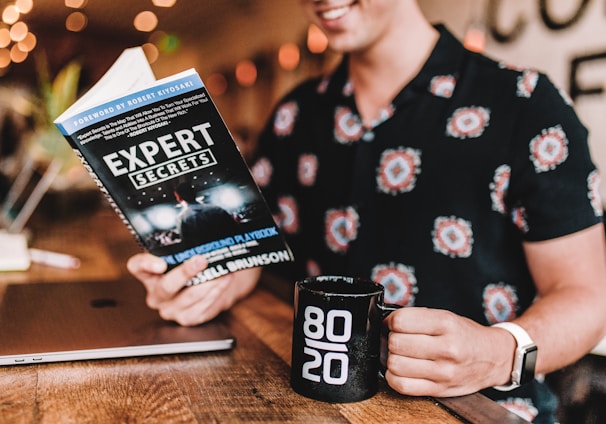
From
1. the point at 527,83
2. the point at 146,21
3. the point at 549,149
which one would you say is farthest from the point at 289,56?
the point at 549,149

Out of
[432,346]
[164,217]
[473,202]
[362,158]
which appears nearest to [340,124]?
[362,158]

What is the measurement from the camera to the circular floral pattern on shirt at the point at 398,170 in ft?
3.67

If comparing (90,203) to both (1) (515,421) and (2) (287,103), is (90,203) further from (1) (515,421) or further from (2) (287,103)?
(1) (515,421)

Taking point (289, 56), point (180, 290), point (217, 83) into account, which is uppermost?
point (289, 56)

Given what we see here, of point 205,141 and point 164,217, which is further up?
point 205,141

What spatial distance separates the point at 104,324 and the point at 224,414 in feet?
1.07

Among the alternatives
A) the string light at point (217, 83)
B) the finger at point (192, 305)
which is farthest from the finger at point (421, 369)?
the string light at point (217, 83)

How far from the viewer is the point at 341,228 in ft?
4.01

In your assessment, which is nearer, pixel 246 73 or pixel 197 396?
pixel 197 396

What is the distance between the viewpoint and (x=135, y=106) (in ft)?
2.15

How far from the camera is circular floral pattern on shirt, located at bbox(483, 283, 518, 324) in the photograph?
3.48ft

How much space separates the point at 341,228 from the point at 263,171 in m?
0.29

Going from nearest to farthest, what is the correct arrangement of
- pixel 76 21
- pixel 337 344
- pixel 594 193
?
1. pixel 337 344
2. pixel 594 193
3. pixel 76 21

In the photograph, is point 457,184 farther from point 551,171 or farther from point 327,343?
point 327,343
